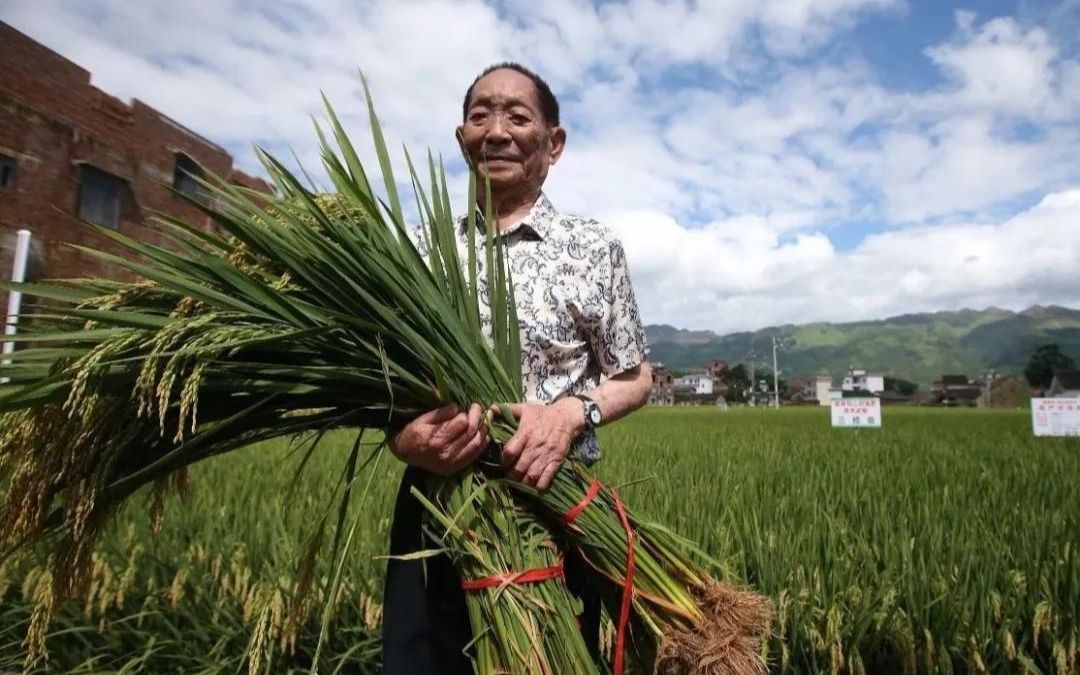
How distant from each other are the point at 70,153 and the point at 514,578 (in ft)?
44.0

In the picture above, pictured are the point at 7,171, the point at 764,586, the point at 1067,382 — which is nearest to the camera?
the point at 764,586

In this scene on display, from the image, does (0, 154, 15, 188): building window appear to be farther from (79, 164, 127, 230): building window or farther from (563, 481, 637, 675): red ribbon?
(563, 481, 637, 675): red ribbon

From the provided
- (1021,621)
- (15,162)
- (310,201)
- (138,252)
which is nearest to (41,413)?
(138,252)

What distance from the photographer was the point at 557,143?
1.48 m

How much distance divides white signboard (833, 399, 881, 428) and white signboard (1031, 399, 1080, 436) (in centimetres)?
205

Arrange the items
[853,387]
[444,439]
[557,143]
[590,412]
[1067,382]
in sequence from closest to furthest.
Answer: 1. [444,439]
2. [590,412]
3. [557,143]
4. [1067,382]
5. [853,387]

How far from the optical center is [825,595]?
2.13 metres

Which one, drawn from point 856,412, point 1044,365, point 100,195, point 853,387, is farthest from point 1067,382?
point 100,195

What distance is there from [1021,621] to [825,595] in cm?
59

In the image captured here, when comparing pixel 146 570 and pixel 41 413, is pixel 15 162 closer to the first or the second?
pixel 146 570

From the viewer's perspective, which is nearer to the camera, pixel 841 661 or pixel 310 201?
pixel 310 201

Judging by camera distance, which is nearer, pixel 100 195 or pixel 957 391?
pixel 100 195

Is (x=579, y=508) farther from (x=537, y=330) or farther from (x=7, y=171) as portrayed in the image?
(x=7, y=171)

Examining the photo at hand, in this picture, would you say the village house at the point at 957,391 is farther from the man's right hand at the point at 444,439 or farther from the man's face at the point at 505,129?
the man's right hand at the point at 444,439
